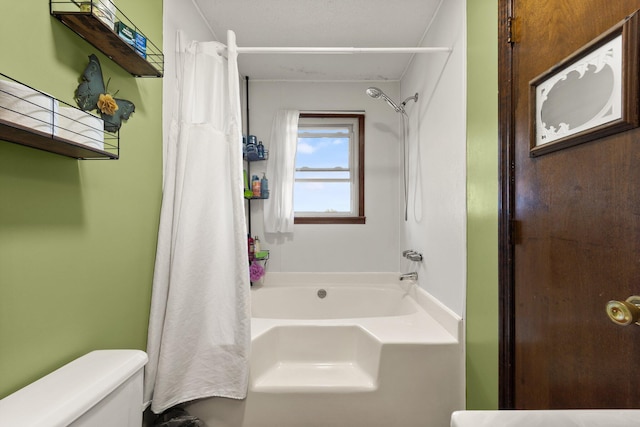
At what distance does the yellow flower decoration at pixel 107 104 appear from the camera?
1.09m

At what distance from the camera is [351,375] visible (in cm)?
168

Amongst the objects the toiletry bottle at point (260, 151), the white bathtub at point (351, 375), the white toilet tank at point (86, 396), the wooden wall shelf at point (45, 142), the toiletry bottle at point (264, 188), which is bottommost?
the white bathtub at point (351, 375)

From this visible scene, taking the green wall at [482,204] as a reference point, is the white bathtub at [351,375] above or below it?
below

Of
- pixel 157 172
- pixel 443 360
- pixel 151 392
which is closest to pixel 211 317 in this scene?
pixel 151 392

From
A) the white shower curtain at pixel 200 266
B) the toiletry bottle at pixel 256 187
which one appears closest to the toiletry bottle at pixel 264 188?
the toiletry bottle at pixel 256 187

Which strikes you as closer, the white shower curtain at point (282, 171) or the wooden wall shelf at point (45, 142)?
the wooden wall shelf at point (45, 142)

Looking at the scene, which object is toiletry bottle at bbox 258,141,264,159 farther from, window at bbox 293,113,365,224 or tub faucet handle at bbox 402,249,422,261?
tub faucet handle at bbox 402,249,422,261

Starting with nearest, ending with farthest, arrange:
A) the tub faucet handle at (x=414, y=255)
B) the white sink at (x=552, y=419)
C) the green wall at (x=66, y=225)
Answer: the white sink at (x=552, y=419) → the green wall at (x=66, y=225) → the tub faucet handle at (x=414, y=255)

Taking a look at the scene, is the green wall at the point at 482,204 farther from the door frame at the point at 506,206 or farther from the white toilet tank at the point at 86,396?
the white toilet tank at the point at 86,396

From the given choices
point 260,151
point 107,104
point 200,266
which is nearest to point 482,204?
point 200,266

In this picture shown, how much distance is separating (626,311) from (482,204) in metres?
0.75

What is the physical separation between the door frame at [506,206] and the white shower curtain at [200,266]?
1.09m

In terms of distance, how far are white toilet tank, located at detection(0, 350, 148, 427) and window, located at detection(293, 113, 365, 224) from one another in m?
1.99

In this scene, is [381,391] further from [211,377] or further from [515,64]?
[515,64]
